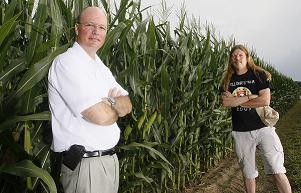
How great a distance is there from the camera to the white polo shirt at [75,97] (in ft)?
5.54

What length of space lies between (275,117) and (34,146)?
2.04 meters

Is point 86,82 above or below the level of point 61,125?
above

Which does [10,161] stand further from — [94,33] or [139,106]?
[139,106]

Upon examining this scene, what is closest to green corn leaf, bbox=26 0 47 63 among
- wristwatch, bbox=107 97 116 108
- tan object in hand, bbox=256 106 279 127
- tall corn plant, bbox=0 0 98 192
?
tall corn plant, bbox=0 0 98 192

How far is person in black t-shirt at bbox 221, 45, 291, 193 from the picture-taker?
11.0 ft

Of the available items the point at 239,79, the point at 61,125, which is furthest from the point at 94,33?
the point at 239,79

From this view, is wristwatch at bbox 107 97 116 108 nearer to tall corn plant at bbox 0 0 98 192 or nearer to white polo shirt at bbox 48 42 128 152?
white polo shirt at bbox 48 42 128 152

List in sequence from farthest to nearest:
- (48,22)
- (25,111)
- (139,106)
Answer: (139,106)
(48,22)
(25,111)

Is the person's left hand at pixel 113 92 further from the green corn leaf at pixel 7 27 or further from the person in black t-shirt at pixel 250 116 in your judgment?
the person in black t-shirt at pixel 250 116

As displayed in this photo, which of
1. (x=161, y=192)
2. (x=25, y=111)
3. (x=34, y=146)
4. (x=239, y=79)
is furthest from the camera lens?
(x=161, y=192)

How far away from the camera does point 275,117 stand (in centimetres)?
331

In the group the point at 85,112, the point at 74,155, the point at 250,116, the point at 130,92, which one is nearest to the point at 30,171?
the point at 74,155

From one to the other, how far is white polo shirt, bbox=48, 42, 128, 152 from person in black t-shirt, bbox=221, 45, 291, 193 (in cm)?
182

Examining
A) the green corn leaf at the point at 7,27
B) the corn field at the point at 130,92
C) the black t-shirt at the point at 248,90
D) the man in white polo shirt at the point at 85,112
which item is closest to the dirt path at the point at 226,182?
the corn field at the point at 130,92
